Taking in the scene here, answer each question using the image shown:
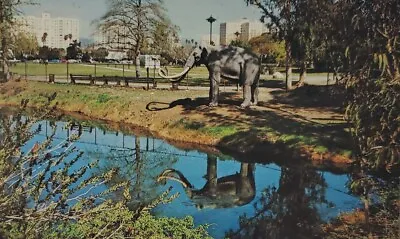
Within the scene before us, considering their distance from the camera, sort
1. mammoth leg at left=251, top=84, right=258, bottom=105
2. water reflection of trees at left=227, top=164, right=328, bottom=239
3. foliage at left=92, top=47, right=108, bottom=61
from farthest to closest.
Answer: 1. foliage at left=92, top=47, right=108, bottom=61
2. mammoth leg at left=251, top=84, right=258, bottom=105
3. water reflection of trees at left=227, top=164, right=328, bottom=239

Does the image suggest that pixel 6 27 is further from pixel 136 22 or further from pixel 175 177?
pixel 175 177

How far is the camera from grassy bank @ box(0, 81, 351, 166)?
17.9 metres

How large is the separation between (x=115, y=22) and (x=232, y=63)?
18560mm

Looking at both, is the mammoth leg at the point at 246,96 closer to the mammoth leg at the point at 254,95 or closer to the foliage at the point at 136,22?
the mammoth leg at the point at 254,95

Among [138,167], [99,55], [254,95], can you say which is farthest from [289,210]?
[99,55]

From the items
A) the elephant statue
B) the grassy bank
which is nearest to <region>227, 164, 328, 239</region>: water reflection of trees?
the grassy bank

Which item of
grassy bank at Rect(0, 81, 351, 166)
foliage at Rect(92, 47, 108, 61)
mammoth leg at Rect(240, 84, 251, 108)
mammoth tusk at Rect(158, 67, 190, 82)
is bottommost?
grassy bank at Rect(0, 81, 351, 166)

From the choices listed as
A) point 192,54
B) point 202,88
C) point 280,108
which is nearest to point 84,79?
point 202,88

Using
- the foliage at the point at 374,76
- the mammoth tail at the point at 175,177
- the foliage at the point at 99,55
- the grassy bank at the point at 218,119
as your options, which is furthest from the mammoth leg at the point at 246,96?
the foliage at the point at 99,55

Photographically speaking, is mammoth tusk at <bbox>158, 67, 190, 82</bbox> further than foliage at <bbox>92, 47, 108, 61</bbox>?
No

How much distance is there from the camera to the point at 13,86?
111ft

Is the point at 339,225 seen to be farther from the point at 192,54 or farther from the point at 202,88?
the point at 202,88

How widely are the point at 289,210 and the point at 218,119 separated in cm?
1040

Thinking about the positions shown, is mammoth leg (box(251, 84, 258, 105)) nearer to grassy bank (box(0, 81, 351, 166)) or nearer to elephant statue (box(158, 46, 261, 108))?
elephant statue (box(158, 46, 261, 108))
